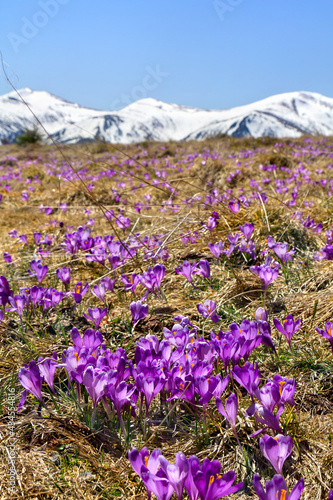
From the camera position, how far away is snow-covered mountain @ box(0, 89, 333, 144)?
125 m

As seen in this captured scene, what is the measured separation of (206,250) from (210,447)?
1.92 m

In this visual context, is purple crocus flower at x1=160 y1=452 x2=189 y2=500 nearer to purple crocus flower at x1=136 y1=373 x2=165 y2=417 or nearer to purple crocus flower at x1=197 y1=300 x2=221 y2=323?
purple crocus flower at x1=136 y1=373 x2=165 y2=417

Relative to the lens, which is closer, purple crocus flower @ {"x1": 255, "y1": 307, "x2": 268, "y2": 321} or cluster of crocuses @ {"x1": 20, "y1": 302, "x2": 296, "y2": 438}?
cluster of crocuses @ {"x1": 20, "y1": 302, "x2": 296, "y2": 438}

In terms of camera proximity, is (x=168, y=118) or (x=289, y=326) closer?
(x=289, y=326)

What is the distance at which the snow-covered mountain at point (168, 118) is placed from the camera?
125 meters

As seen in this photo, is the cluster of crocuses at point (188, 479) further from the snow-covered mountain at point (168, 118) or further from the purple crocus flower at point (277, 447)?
the snow-covered mountain at point (168, 118)

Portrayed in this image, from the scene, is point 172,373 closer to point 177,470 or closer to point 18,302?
point 177,470

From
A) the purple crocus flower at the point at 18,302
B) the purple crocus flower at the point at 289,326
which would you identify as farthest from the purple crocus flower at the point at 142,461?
the purple crocus flower at the point at 18,302

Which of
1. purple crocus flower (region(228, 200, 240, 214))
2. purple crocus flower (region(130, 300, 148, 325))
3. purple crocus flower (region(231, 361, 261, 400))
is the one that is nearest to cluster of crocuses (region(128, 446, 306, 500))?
purple crocus flower (region(231, 361, 261, 400))

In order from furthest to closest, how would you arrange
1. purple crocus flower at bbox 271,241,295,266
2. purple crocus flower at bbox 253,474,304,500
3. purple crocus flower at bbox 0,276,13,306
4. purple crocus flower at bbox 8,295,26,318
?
1. purple crocus flower at bbox 271,241,295,266
2. purple crocus flower at bbox 0,276,13,306
3. purple crocus flower at bbox 8,295,26,318
4. purple crocus flower at bbox 253,474,304,500

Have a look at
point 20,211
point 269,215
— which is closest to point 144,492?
point 269,215

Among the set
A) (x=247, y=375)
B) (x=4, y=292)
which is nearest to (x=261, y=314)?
(x=247, y=375)

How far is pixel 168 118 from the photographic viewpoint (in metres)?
162

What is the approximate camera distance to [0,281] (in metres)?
2.23
